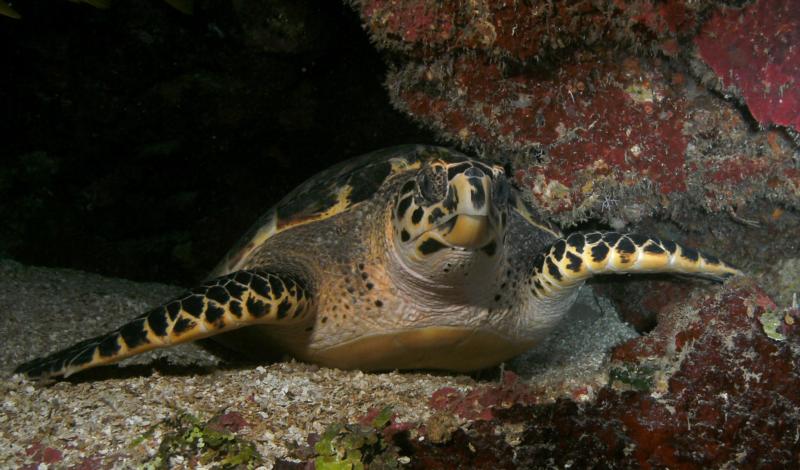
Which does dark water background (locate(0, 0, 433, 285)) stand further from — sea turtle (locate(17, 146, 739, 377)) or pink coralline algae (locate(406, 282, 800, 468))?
pink coralline algae (locate(406, 282, 800, 468))

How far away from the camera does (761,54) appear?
3072 millimetres

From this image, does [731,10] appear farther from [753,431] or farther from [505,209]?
[753,431]

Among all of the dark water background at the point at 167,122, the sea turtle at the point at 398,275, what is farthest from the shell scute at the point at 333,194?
the dark water background at the point at 167,122

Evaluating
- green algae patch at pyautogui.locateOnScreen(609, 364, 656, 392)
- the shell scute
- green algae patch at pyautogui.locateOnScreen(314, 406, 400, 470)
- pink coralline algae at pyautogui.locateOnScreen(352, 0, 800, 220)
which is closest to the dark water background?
the shell scute

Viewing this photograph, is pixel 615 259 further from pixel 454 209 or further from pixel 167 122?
pixel 167 122

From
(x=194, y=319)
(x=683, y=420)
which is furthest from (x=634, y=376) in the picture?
(x=194, y=319)

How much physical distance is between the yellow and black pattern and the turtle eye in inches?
42.2

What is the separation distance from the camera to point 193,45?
456 centimetres

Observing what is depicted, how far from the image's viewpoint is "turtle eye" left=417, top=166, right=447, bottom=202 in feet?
7.91

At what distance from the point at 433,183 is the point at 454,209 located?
199mm

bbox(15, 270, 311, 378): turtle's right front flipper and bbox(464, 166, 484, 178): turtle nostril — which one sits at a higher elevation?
bbox(464, 166, 484, 178): turtle nostril

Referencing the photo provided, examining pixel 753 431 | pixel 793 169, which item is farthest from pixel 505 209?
pixel 793 169

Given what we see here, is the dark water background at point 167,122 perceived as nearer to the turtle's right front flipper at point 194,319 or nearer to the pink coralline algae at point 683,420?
the turtle's right front flipper at point 194,319

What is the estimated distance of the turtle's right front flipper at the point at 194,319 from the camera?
2.37 metres
